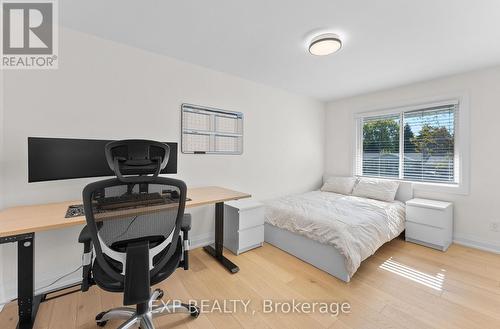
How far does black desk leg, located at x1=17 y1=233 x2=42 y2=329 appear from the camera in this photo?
1339 mm

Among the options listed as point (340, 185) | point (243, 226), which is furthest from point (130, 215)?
point (340, 185)

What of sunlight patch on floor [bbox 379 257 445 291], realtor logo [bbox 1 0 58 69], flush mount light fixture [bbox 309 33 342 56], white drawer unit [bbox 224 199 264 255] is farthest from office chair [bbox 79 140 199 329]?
sunlight patch on floor [bbox 379 257 445 291]

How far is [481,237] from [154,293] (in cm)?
378

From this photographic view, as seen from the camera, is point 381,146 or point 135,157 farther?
point 381,146

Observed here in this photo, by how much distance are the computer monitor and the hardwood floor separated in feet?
3.32

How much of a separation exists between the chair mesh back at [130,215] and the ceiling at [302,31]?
4.59 ft

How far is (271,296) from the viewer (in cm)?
175

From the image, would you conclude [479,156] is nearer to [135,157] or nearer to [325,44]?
[325,44]

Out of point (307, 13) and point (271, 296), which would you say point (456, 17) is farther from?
point (271, 296)

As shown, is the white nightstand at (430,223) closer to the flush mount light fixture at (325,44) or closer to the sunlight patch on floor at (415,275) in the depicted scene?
the sunlight patch on floor at (415,275)

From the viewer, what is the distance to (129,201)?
1154mm

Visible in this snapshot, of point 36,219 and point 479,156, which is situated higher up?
point 479,156

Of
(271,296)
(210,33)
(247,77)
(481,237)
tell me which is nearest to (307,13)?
(210,33)

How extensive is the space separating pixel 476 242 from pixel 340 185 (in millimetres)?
1768
